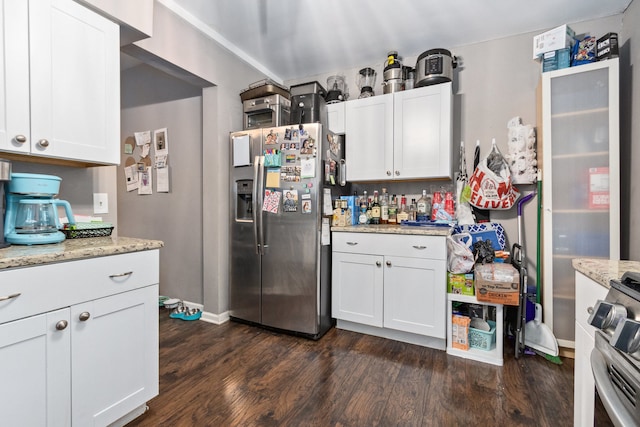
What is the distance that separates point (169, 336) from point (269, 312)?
33.3 inches

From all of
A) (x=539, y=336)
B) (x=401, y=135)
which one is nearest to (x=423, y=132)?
(x=401, y=135)

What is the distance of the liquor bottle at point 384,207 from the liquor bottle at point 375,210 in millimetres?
45

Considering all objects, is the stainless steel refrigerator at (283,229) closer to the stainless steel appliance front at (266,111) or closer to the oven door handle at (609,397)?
the stainless steel appliance front at (266,111)

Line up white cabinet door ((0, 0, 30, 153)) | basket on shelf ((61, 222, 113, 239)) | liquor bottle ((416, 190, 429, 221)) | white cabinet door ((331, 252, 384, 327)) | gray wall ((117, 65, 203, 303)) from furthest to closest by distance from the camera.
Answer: gray wall ((117, 65, 203, 303)), liquor bottle ((416, 190, 429, 221)), white cabinet door ((331, 252, 384, 327)), basket on shelf ((61, 222, 113, 239)), white cabinet door ((0, 0, 30, 153))

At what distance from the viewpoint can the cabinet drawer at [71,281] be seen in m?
0.97

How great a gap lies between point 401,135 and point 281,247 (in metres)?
1.47

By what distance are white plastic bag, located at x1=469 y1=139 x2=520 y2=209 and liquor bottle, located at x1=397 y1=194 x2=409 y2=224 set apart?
0.56 meters

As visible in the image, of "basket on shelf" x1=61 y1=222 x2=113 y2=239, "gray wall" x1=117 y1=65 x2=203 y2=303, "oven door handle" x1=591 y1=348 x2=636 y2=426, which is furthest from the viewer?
"gray wall" x1=117 y1=65 x2=203 y2=303

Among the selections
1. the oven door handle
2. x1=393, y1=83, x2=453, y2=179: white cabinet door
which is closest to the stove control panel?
the oven door handle

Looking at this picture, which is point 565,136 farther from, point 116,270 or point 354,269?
point 116,270

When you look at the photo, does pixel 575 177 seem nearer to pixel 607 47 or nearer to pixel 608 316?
pixel 607 47

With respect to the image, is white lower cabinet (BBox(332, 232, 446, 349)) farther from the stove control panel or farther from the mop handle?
the stove control panel

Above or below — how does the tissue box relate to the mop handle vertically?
above

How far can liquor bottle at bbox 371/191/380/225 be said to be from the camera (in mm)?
2686
